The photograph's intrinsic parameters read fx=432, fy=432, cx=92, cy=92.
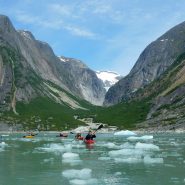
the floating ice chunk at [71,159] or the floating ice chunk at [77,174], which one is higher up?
the floating ice chunk at [71,159]

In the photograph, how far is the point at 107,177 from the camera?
33.0 metres

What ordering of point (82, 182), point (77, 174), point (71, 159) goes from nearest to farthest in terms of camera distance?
point (82, 182), point (77, 174), point (71, 159)

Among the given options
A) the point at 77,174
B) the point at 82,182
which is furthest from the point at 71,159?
the point at 82,182

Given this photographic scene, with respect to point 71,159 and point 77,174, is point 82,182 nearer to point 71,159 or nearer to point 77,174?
point 77,174

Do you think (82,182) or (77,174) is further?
(77,174)

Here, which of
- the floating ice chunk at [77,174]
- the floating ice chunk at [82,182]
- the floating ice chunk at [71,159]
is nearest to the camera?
the floating ice chunk at [82,182]

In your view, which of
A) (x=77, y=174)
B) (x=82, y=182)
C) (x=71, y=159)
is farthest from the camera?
(x=71, y=159)

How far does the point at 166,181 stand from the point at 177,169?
19.8 ft

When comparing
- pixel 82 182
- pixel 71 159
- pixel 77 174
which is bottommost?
pixel 82 182

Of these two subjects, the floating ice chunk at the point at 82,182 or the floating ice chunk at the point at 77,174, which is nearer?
the floating ice chunk at the point at 82,182

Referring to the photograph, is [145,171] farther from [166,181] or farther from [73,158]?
[73,158]

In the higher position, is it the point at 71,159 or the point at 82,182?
the point at 71,159

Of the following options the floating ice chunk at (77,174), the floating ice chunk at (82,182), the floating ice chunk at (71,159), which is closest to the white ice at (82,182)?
the floating ice chunk at (82,182)

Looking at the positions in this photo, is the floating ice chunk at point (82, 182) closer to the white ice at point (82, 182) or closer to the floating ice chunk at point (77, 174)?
the white ice at point (82, 182)
